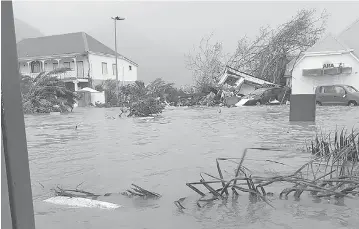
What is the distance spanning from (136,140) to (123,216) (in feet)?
18.6

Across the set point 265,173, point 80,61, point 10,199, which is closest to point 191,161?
point 265,173

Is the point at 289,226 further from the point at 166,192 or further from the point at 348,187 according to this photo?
the point at 166,192

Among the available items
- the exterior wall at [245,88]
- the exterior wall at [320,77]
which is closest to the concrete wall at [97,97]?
the exterior wall at [245,88]

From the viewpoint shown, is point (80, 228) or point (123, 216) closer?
point (80, 228)

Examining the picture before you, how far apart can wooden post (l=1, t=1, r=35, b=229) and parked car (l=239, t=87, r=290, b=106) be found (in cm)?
2698

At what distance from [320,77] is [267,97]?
561 cm

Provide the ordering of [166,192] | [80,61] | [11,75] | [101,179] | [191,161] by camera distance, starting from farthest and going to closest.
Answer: [80,61] < [191,161] < [101,179] < [166,192] < [11,75]

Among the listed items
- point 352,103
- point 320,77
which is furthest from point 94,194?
point 320,77

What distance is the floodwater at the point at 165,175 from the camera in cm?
350

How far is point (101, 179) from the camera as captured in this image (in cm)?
528

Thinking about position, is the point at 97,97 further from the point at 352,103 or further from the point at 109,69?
the point at 352,103

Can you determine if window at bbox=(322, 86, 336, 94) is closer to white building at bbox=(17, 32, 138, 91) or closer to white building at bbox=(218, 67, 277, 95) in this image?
white building at bbox=(218, 67, 277, 95)

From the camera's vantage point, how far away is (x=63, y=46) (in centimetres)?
4619

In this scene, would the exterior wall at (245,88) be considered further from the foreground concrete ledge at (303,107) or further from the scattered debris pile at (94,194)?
the scattered debris pile at (94,194)
